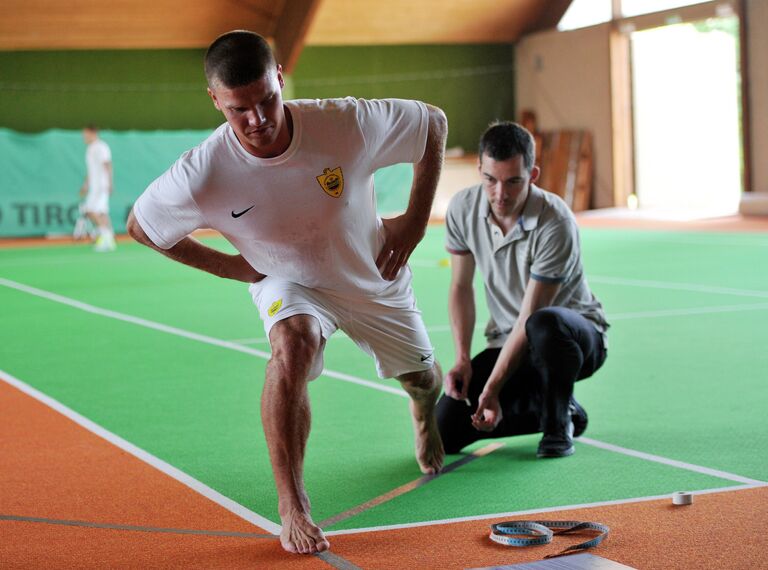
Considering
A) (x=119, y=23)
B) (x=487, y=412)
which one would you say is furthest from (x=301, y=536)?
(x=119, y=23)

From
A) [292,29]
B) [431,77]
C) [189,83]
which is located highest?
[292,29]

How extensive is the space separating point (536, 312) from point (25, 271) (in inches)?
403

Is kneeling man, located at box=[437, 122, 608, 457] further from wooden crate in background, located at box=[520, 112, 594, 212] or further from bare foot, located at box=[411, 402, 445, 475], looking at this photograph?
wooden crate in background, located at box=[520, 112, 594, 212]

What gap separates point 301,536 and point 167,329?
512cm

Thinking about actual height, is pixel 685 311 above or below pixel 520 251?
below

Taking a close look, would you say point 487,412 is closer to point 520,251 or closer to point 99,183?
point 520,251

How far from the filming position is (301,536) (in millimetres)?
3363

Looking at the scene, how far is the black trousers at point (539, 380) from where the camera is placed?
4.31m

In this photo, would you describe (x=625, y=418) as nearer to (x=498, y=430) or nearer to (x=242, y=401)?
(x=498, y=430)

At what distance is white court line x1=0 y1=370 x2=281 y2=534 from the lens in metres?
3.77

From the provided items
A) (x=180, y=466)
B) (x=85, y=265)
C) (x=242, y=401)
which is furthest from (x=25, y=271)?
(x=180, y=466)

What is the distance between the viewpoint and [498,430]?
4.63 meters

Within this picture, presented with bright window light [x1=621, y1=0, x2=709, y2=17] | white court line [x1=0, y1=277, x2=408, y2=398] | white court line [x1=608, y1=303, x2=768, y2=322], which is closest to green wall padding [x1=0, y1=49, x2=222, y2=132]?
bright window light [x1=621, y1=0, x2=709, y2=17]

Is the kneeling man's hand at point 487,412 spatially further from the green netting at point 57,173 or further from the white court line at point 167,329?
the green netting at point 57,173
